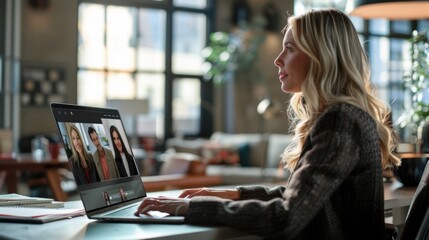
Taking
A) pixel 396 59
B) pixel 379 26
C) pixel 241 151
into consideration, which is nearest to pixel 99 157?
pixel 241 151

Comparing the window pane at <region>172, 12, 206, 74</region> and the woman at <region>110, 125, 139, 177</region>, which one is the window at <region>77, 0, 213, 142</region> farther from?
the woman at <region>110, 125, 139, 177</region>

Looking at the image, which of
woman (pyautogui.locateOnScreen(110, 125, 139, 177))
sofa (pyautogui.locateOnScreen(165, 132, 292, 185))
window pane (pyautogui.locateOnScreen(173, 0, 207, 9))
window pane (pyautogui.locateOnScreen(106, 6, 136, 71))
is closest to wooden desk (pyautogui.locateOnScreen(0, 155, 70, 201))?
sofa (pyautogui.locateOnScreen(165, 132, 292, 185))

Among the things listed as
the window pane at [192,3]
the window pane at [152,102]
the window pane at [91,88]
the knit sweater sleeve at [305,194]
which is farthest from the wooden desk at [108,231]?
Result: the window pane at [192,3]

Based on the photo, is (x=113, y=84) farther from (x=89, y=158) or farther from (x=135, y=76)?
(x=89, y=158)

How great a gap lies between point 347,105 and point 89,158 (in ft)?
2.09

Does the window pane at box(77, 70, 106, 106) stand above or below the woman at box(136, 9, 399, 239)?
above

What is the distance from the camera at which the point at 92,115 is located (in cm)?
177

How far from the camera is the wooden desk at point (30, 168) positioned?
241 inches

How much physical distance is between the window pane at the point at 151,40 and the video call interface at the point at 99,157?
847 centimetres

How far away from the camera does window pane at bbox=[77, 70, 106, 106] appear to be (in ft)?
31.9

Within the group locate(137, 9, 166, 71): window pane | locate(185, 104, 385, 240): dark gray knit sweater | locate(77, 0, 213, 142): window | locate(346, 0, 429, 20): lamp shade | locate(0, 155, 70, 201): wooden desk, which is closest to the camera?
locate(185, 104, 385, 240): dark gray knit sweater

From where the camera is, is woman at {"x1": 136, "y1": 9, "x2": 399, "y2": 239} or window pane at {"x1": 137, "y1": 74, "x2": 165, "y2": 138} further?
window pane at {"x1": 137, "y1": 74, "x2": 165, "y2": 138}

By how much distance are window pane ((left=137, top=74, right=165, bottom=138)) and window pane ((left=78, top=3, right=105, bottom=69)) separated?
75 cm

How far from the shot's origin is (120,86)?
10.0 metres
